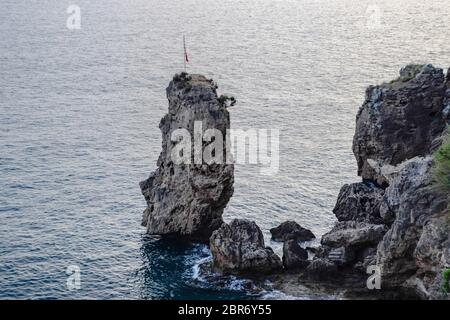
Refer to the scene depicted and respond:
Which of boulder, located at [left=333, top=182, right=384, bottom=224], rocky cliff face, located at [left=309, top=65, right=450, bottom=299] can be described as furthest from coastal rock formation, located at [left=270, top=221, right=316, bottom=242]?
boulder, located at [left=333, top=182, right=384, bottom=224]

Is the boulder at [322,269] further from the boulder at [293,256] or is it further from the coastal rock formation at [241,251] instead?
the coastal rock formation at [241,251]

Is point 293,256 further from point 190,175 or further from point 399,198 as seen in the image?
point 190,175

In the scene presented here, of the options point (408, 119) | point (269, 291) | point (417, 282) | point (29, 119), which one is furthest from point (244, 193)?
point (29, 119)

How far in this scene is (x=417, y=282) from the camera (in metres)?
82.4

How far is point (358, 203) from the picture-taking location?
111 m

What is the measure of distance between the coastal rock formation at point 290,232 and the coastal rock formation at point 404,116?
16.0m

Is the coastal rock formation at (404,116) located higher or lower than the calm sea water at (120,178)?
higher

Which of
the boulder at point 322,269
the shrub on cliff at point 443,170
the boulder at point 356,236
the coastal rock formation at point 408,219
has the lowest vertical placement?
the boulder at point 322,269

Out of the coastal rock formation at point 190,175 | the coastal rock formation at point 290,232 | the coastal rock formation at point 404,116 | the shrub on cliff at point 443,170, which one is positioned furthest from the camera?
the coastal rock formation at point 404,116

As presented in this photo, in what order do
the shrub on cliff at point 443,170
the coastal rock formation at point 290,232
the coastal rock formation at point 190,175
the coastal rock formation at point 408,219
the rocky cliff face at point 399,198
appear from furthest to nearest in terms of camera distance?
the coastal rock formation at point 290,232
the coastal rock formation at point 190,175
the coastal rock formation at point 408,219
the shrub on cliff at point 443,170
the rocky cliff face at point 399,198

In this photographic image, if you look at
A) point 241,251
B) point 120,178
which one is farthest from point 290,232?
point 120,178

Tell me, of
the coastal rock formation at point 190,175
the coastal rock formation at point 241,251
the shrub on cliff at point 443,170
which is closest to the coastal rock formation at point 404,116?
the coastal rock formation at point 190,175

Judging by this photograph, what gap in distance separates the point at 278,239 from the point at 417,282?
29435 millimetres

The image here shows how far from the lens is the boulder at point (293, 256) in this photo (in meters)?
96.8
